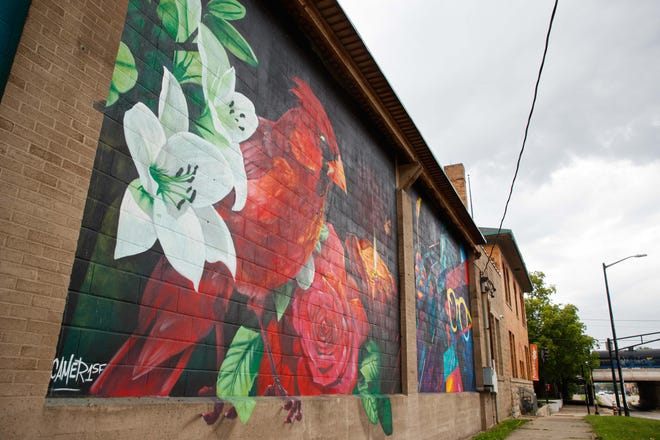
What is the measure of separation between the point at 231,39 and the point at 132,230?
3.06 m

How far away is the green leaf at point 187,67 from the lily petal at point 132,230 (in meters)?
1.58

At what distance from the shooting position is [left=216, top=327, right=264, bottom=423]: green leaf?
5.20m

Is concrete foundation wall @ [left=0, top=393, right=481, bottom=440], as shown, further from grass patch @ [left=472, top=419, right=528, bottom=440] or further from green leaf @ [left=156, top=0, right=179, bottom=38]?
grass patch @ [left=472, top=419, right=528, bottom=440]

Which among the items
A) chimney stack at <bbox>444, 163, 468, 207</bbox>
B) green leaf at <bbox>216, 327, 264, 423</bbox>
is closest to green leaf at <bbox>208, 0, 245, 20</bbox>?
green leaf at <bbox>216, 327, 264, 423</bbox>

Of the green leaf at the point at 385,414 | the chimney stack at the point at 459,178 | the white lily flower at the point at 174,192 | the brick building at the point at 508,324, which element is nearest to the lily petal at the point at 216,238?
the white lily flower at the point at 174,192

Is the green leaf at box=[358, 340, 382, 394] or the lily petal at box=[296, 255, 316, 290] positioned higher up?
the lily petal at box=[296, 255, 316, 290]

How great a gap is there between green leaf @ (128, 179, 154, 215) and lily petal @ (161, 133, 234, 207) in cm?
36

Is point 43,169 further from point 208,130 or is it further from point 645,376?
point 645,376

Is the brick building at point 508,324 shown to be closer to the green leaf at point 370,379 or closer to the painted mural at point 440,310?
the painted mural at point 440,310

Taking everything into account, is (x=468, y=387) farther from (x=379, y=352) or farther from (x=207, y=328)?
(x=207, y=328)

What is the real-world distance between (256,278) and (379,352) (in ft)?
14.3

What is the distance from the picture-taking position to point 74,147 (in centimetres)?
375

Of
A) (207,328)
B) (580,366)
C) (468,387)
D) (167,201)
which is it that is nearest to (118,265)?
(167,201)

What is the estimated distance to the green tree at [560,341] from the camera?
45.6 meters
